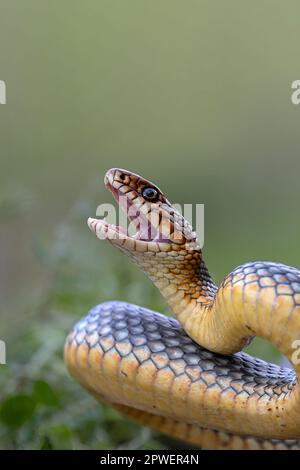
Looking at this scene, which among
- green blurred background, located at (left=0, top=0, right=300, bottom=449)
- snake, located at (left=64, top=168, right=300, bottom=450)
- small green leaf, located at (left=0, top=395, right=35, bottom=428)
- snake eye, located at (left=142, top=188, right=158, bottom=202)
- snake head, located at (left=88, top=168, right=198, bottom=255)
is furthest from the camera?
green blurred background, located at (left=0, top=0, right=300, bottom=449)

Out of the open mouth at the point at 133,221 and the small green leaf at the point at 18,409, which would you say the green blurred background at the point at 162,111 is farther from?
the open mouth at the point at 133,221

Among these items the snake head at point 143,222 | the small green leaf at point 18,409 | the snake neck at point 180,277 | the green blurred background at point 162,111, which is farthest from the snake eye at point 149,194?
the green blurred background at point 162,111

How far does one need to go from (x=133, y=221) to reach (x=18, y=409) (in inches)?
35.2

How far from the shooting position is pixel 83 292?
412 cm

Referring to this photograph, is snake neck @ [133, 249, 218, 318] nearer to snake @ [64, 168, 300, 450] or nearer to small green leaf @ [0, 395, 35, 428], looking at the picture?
snake @ [64, 168, 300, 450]

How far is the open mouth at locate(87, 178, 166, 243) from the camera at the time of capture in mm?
2396

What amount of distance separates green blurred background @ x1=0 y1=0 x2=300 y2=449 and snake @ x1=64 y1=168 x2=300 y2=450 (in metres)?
4.49

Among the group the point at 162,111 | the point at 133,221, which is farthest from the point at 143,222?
the point at 162,111

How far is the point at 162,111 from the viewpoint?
11.9 m

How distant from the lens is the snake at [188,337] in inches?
82.0

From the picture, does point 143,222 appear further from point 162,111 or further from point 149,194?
point 162,111

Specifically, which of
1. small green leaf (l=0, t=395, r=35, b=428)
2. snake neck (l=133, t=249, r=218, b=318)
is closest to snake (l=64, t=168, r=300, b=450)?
snake neck (l=133, t=249, r=218, b=318)

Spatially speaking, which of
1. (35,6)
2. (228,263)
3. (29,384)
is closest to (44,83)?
(35,6)

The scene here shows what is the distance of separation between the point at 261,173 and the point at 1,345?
7.94 metres
